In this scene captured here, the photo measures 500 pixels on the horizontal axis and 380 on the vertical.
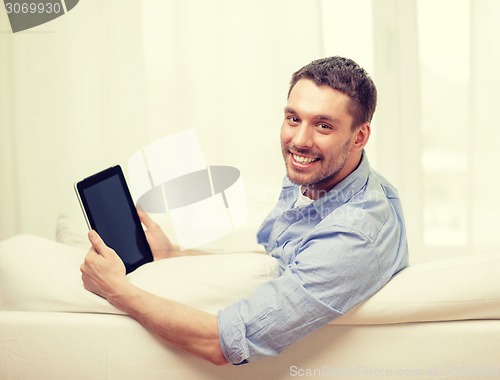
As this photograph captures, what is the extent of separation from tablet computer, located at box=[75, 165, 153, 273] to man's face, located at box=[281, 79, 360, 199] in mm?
425

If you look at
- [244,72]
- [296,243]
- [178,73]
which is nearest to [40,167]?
[178,73]

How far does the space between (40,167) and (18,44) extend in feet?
1.68

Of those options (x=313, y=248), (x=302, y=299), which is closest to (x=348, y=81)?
(x=313, y=248)

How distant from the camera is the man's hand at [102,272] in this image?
1.38 m

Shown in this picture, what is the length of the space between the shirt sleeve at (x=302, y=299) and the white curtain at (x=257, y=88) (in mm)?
1612

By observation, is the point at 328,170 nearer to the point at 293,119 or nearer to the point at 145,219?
the point at 293,119

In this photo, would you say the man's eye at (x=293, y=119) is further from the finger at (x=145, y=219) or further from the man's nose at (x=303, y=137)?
the finger at (x=145, y=219)

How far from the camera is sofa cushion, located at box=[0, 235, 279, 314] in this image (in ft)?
4.48

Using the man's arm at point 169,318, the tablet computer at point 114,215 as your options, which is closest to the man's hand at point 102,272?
the man's arm at point 169,318

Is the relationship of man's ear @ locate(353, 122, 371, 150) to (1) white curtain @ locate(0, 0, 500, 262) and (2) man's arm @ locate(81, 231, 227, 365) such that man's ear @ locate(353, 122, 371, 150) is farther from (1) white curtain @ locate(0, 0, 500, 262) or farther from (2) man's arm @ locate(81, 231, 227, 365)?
(1) white curtain @ locate(0, 0, 500, 262)

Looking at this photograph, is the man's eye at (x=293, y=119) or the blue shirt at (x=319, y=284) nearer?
the blue shirt at (x=319, y=284)

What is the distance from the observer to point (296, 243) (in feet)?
4.98

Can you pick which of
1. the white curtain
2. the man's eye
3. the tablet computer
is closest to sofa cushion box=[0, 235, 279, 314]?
the tablet computer

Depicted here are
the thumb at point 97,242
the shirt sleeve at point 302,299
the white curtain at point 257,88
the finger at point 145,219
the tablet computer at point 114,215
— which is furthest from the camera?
the white curtain at point 257,88
